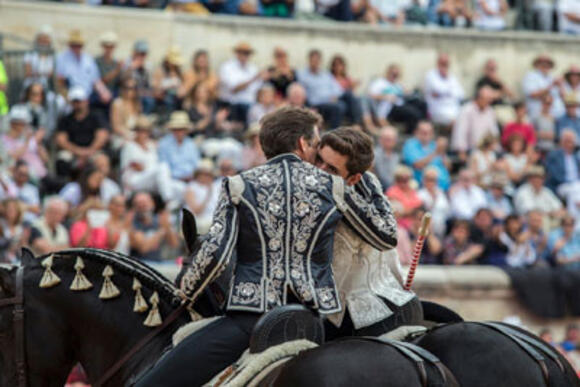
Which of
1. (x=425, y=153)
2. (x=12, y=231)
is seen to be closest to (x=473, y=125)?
(x=425, y=153)

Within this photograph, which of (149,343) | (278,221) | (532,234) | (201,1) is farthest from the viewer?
(201,1)

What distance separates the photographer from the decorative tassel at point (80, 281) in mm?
7254

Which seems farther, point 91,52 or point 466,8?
point 466,8

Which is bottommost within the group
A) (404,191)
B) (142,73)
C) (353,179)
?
(404,191)

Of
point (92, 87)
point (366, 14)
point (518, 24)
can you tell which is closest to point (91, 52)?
point (92, 87)

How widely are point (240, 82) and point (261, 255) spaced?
37.0 ft

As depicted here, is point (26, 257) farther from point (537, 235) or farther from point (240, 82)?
point (240, 82)

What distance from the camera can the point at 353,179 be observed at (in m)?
6.80

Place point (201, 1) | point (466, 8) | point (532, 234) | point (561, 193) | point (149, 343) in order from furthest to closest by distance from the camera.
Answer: point (466, 8)
point (201, 1)
point (561, 193)
point (532, 234)
point (149, 343)

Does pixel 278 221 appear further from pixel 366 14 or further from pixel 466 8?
pixel 466 8

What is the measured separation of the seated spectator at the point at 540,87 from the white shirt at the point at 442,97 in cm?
121

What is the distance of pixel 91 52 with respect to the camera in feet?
59.4

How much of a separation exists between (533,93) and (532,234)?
14.3 ft

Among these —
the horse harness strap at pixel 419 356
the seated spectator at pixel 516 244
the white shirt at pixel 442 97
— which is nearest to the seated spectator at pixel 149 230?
the seated spectator at pixel 516 244
